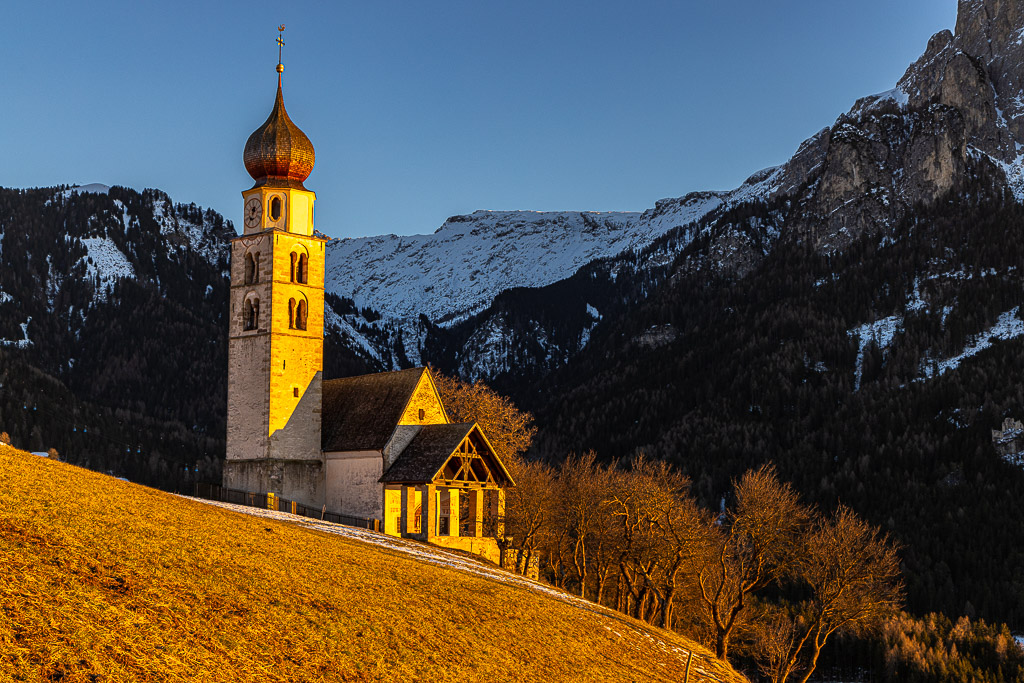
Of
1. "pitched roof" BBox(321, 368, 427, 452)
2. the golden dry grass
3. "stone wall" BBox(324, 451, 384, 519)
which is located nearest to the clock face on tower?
"pitched roof" BBox(321, 368, 427, 452)

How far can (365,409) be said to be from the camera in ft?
226

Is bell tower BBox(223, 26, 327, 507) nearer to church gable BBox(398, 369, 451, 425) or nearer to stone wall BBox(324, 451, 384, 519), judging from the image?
stone wall BBox(324, 451, 384, 519)

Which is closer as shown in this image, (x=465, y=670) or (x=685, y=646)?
(x=465, y=670)

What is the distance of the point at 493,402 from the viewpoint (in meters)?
79.2

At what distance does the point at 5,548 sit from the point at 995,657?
105 meters

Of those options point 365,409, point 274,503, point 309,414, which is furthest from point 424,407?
point 274,503

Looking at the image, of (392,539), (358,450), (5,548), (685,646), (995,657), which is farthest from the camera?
(995,657)

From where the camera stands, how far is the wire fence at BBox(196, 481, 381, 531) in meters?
63.1

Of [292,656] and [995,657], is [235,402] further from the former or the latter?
[995,657]

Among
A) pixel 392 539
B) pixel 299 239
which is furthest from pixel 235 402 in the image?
pixel 392 539

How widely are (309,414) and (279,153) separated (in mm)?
15322

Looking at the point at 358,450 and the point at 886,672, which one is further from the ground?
the point at 358,450

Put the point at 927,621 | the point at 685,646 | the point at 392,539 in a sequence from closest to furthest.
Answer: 1. the point at 685,646
2. the point at 392,539
3. the point at 927,621

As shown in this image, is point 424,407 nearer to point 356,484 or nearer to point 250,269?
point 356,484
